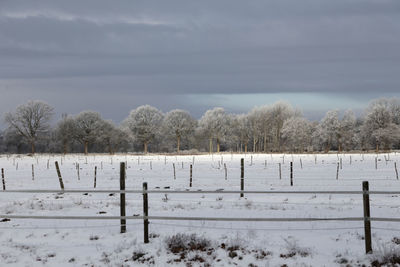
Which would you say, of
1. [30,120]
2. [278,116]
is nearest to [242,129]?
[278,116]

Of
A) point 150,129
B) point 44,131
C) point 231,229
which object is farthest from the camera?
point 150,129

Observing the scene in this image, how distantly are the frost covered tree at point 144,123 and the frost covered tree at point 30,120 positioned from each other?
19949 millimetres

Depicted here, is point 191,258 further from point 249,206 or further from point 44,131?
point 44,131

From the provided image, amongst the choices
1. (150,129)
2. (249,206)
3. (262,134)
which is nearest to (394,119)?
(262,134)

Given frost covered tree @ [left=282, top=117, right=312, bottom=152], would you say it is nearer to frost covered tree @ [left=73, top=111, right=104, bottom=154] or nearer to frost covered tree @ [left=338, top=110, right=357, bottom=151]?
frost covered tree @ [left=338, top=110, right=357, bottom=151]

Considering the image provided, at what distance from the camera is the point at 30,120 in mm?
76312

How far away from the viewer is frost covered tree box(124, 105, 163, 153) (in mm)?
86250

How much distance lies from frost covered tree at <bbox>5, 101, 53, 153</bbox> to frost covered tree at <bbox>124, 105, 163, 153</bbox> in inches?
785

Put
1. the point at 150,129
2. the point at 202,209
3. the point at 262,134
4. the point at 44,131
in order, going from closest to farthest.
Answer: the point at 202,209 < the point at 44,131 < the point at 150,129 < the point at 262,134

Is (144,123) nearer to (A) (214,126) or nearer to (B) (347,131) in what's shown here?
(A) (214,126)

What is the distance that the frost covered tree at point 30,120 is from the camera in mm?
75562

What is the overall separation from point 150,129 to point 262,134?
34034mm

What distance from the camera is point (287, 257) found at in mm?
7645

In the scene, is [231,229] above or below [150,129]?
below
